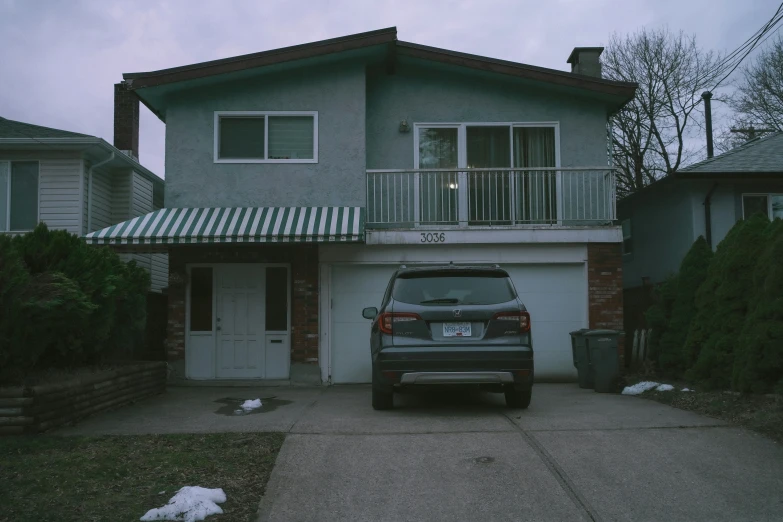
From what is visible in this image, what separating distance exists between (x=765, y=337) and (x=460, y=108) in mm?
7369

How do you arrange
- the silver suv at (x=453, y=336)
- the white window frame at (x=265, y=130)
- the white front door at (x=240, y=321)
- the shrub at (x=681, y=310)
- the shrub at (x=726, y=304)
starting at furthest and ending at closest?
the white window frame at (x=265, y=130), the white front door at (x=240, y=321), the shrub at (x=681, y=310), the shrub at (x=726, y=304), the silver suv at (x=453, y=336)

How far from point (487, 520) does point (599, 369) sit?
6480 millimetres

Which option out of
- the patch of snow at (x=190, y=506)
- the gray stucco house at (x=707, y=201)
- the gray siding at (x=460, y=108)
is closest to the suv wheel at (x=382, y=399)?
the patch of snow at (x=190, y=506)

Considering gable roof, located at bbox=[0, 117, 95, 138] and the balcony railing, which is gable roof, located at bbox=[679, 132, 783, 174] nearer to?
the balcony railing

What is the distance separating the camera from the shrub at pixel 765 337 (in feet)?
26.6

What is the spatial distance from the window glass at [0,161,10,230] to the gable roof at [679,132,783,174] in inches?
539

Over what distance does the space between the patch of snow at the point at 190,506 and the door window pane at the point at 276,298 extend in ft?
24.8

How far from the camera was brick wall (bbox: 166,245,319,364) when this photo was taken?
40.5 ft

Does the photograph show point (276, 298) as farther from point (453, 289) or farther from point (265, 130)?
point (453, 289)

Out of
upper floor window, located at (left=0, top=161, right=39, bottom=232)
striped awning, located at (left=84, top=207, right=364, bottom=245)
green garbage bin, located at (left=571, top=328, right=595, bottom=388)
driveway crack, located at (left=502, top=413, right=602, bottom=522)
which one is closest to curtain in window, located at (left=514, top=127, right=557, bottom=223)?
green garbage bin, located at (left=571, top=328, right=595, bottom=388)

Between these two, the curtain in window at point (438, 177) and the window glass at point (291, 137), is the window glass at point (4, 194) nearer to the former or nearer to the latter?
the window glass at point (291, 137)

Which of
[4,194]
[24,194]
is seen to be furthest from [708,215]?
[4,194]

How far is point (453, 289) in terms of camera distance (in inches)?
328

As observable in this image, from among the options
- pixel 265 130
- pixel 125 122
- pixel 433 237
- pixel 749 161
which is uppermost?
pixel 125 122
